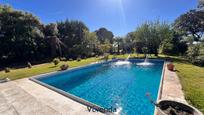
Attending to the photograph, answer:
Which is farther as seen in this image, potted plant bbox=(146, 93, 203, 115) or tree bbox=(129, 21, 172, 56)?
tree bbox=(129, 21, 172, 56)

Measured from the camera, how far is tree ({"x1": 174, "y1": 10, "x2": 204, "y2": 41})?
84.4 feet

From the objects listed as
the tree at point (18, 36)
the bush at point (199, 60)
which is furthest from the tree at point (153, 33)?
the tree at point (18, 36)

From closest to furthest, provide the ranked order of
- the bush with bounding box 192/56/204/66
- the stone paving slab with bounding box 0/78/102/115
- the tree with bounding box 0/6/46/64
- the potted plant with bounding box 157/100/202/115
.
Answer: the potted plant with bounding box 157/100/202/115, the stone paving slab with bounding box 0/78/102/115, the bush with bounding box 192/56/204/66, the tree with bounding box 0/6/46/64

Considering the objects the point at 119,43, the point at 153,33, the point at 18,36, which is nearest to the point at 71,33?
the point at 18,36

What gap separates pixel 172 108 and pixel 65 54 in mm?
26884

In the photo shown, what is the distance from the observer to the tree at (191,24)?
84.4 ft

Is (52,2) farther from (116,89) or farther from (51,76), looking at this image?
(116,89)

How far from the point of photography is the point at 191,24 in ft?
89.6

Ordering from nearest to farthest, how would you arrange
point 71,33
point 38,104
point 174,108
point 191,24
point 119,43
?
point 174,108, point 38,104, point 191,24, point 71,33, point 119,43

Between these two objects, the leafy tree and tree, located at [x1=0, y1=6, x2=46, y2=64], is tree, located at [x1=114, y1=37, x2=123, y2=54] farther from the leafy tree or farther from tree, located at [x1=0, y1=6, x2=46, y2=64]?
tree, located at [x1=0, y1=6, x2=46, y2=64]

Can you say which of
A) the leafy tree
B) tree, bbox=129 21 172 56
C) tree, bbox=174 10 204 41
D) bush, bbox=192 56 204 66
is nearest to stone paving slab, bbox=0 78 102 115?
bush, bbox=192 56 204 66

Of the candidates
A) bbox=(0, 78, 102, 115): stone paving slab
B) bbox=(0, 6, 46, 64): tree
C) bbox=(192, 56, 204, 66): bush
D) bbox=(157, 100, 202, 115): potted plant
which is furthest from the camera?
bbox=(0, 6, 46, 64): tree

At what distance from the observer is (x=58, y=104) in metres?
5.49

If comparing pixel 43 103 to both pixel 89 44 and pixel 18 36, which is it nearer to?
pixel 18 36
